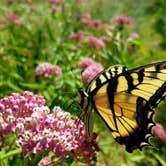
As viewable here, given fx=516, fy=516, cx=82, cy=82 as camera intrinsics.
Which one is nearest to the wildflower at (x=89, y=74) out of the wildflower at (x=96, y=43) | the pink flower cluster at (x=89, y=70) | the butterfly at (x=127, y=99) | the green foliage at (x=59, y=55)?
the pink flower cluster at (x=89, y=70)

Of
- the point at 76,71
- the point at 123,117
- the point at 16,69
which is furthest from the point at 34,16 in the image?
the point at 123,117

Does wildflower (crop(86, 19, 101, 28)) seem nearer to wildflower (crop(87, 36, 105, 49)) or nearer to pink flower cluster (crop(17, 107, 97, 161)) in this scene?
wildflower (crop(87, 36, 105, 49))

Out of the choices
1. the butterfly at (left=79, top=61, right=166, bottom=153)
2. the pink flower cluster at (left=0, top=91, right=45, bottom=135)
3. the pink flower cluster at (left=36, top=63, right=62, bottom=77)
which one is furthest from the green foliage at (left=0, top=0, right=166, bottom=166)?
the pink flower cluster at (left=0, top=91, right=45, bottom=135)

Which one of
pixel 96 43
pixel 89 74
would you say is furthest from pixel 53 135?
pixel 96 43

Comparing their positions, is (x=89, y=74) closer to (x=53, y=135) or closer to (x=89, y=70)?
(x=89, y=70)

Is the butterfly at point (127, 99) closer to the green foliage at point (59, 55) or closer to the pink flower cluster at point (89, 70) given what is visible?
the green foliage at point (59, 55)

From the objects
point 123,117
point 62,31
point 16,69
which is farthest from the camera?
point 62,31

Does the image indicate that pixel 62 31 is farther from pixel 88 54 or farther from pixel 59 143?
pixel 59 143
